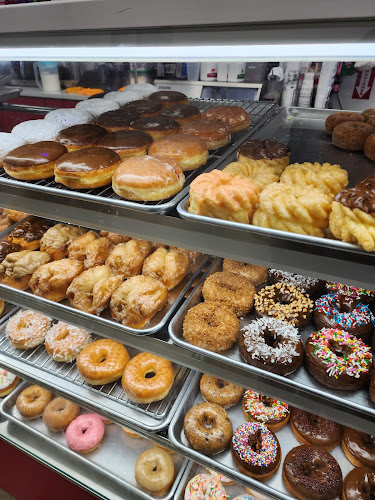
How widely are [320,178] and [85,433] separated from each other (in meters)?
2.15

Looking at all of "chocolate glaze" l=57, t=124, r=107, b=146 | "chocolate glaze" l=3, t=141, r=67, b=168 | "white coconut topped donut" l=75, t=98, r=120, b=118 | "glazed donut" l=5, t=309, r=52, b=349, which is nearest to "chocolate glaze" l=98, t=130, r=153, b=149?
"chocolate glaze" l=57, t=124, r=107, b=146

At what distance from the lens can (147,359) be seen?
2.18 m

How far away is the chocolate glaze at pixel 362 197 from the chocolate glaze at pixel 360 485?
1.39 m

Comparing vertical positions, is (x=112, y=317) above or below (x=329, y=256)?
below

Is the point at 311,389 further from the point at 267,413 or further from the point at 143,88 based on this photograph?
the point at 143,88

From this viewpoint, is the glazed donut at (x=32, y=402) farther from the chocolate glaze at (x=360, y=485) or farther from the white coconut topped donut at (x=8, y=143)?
the chocolate glaze at (x=360, y=485)

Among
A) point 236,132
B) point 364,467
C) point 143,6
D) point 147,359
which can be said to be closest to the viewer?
point 143,6

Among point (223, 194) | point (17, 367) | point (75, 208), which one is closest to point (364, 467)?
point (223, 194)

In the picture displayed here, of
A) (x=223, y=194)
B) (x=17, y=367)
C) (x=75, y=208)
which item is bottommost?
(x=17, y=367)

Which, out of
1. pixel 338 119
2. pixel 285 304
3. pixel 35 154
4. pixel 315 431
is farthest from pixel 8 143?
pixel 315 431

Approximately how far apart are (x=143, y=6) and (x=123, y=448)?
8.19 feet

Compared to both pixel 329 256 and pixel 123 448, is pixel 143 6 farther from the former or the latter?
pixel 123 448

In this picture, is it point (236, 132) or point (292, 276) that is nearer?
point (292, 276)

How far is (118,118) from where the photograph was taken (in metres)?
2.25
